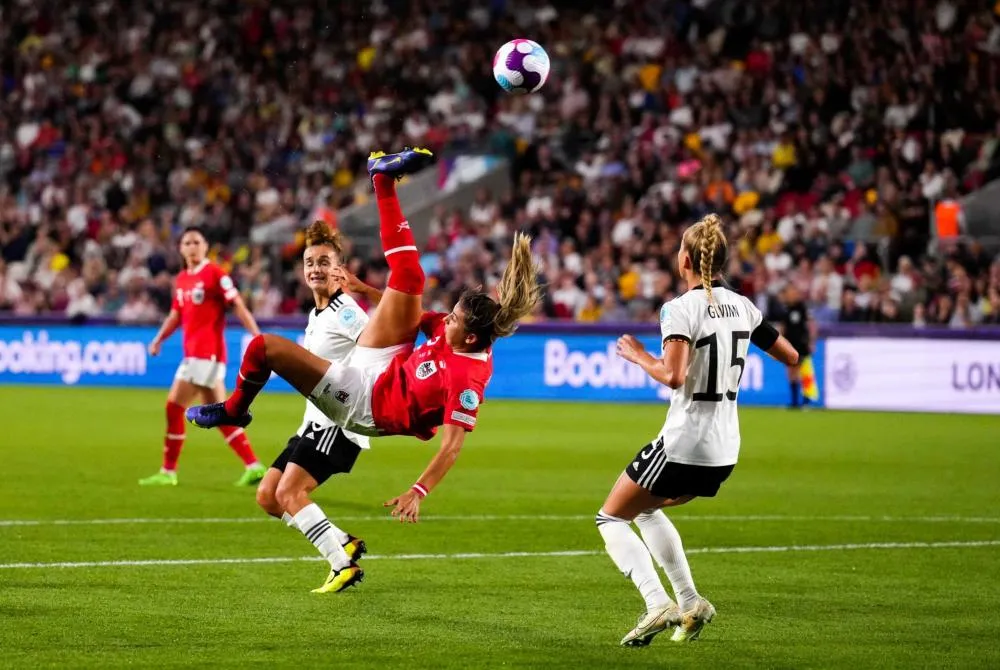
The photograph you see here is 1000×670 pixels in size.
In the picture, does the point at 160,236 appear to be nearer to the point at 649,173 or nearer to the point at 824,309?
the point at 649,173

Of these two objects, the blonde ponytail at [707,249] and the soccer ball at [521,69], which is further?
the soccer ball at [521,69]

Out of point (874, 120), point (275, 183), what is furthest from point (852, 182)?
point (275, 183)

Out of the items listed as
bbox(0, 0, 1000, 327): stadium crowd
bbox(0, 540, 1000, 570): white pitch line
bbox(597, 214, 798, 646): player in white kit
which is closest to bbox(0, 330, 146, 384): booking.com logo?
bbox(0, 0, 1000, 327): stadium crowd

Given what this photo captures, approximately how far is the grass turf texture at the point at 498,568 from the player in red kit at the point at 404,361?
3.24 ft

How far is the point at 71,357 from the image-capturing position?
93.5ft

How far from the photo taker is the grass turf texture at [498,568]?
7555 mm

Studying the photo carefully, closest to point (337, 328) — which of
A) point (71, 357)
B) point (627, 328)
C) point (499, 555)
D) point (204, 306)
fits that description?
point (499, 555)

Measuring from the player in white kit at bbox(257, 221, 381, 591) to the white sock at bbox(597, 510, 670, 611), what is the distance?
73.0 inches

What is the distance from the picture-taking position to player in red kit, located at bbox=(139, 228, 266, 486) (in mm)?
14781

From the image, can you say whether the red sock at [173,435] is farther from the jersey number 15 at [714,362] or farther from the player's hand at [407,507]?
the jersey number 15 at [714,362]

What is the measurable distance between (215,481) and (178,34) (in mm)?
24010

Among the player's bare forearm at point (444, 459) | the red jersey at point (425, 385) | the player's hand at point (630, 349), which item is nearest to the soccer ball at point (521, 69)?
the red jersey at point (425, 385)

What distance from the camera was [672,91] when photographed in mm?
30453

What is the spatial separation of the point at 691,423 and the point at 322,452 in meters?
2.66
